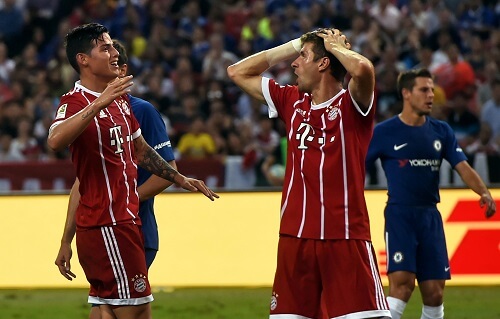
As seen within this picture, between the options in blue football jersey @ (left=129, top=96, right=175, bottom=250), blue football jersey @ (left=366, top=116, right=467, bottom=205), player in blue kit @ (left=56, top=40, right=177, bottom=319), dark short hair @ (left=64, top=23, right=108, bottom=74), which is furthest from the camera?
blue football jersey @ (left=366, top=116, right=467, bottom=205)

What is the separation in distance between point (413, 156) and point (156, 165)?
111 inches

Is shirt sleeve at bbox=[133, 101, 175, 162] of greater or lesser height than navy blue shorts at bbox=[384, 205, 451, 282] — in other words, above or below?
above

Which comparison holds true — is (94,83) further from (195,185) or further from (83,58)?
(195,185)

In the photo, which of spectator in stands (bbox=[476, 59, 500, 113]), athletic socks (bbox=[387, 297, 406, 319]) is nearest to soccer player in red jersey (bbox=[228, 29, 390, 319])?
athletic socks (bbox=[387, 297, 406, 319])

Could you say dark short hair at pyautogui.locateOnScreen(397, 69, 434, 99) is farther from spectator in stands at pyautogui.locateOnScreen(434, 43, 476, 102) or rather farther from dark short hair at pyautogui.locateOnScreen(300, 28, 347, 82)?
spectator in stands at pyautogui.locateOnScreen(434, 43, 476, 102)

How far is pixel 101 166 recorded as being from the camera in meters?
6.36

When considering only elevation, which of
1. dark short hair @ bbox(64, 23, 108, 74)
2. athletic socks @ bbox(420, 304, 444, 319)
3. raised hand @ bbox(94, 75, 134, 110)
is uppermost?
dark short hair @ bbox(64, 23, 108, 74)

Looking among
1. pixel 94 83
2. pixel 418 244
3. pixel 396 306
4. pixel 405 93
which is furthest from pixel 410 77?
pixel 94 83

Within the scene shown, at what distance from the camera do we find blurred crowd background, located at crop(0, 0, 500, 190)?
15.9 m

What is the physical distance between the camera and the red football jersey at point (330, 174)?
622 cm

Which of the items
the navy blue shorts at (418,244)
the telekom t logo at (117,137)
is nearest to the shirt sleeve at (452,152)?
the navy blue shorts at (418,244)

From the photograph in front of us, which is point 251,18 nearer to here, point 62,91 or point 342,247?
point 62,91

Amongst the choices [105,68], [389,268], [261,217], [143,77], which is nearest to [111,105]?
[105,68]

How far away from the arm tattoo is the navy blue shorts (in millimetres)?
2637
